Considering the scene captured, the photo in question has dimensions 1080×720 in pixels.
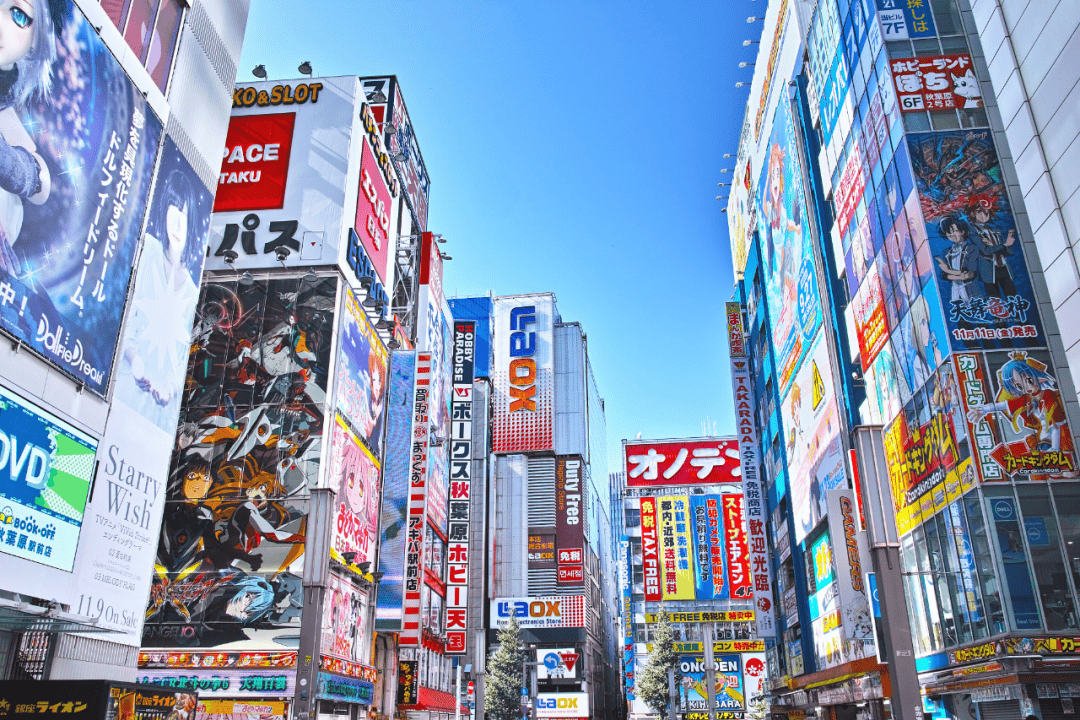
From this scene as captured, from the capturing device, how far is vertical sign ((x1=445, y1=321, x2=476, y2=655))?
156ft

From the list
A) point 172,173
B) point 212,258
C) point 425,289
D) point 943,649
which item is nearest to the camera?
point 172,173

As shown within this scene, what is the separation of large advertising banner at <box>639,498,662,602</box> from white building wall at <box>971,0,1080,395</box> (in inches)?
2021

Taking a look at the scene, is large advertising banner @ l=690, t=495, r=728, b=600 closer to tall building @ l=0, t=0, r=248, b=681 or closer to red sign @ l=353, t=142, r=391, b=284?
red sign @ l=353, t=142, r=391, b=284

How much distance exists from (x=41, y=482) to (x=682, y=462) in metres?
65.9

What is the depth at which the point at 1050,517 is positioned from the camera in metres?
21.7

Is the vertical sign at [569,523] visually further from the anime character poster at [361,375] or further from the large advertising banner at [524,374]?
the anime character poster at [361,375]

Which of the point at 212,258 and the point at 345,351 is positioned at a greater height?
the point at 212,258

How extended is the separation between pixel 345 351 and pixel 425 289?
14.6 meters

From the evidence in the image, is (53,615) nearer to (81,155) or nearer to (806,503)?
(81,155)

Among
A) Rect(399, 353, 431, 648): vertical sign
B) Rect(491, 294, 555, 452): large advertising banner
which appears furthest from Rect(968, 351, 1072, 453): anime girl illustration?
Rect(491, 294, 555, 452): large advertising banner

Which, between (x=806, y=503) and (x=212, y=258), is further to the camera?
(x=806, y=503)

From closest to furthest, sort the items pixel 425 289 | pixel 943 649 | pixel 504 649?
pixel 943 649 < pixel 425 289 < pixel 504 649

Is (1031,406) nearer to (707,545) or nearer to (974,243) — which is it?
(974,243)

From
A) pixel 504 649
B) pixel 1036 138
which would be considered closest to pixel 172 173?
pixel 1036 138
